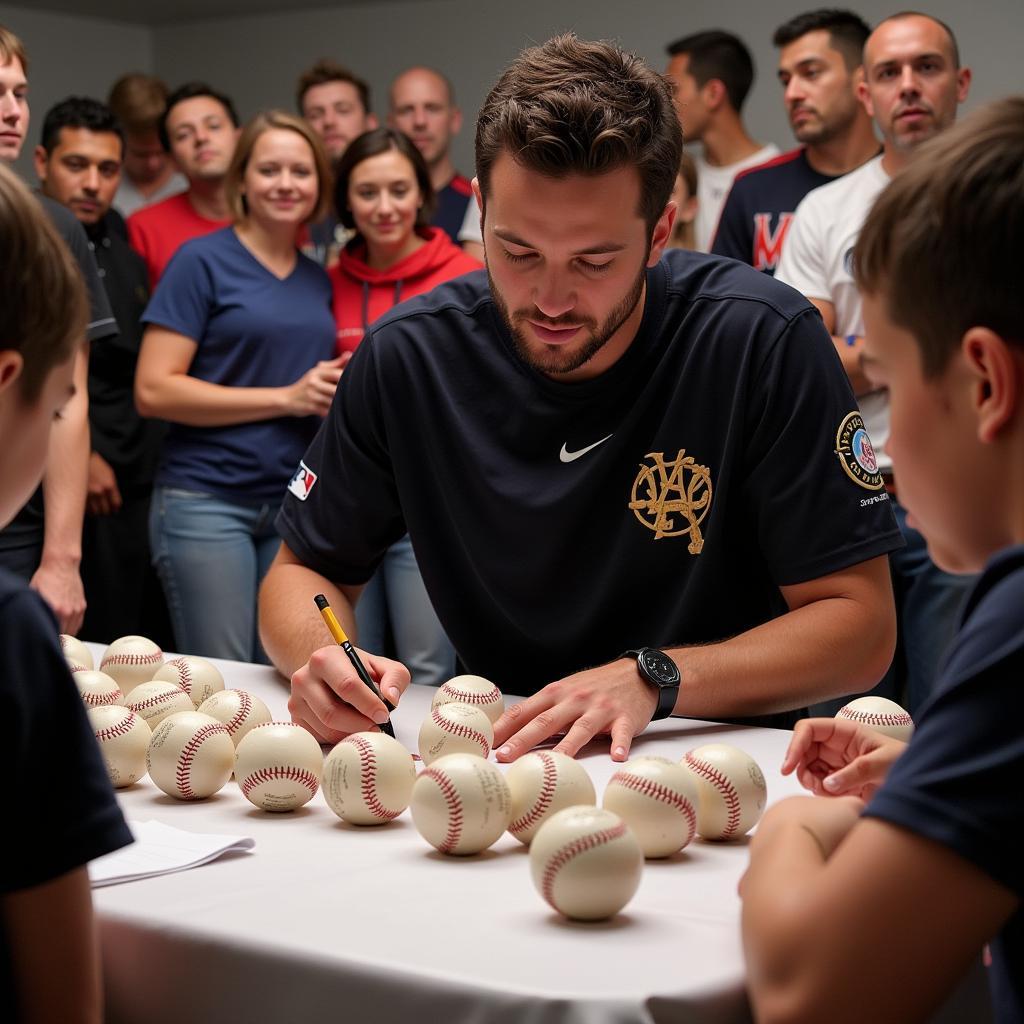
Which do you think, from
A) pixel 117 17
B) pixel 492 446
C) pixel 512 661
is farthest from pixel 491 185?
pixel 117 17

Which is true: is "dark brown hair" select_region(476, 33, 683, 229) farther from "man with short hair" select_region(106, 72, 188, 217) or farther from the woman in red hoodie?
"man with short hair" select_region(106, 72, 188, 217)

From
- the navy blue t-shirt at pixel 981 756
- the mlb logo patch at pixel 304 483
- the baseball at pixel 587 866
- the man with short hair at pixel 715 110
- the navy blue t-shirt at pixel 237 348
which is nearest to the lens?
the navy blue t-shirt at pixel 981 756

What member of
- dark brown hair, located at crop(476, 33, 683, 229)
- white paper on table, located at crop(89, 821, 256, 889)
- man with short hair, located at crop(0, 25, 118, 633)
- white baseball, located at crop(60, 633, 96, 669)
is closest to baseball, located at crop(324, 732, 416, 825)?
white paper on table, located at crop(89, 821, 256, 889)

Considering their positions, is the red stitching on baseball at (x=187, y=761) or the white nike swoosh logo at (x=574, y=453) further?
the white nike swoosh logo at (x=574, y=453)

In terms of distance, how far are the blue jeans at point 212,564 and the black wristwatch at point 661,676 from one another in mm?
1908

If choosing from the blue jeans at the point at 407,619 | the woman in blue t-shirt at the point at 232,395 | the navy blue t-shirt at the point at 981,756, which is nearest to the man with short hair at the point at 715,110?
the woman in blue t-shirt at the point at 232,395

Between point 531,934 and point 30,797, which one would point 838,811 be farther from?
point 30,797

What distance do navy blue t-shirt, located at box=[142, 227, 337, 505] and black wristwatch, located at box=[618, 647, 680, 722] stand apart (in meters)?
2.01

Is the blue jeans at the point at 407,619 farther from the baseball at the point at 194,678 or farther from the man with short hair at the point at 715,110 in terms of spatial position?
the man with short hair at the point at 715,110

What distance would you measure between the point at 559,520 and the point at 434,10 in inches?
268

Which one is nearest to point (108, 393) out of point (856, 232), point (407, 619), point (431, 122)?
point (407, 619)

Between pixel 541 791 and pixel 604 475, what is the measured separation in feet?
2.35

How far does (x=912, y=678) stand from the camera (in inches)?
126

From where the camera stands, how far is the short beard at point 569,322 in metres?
1.80
